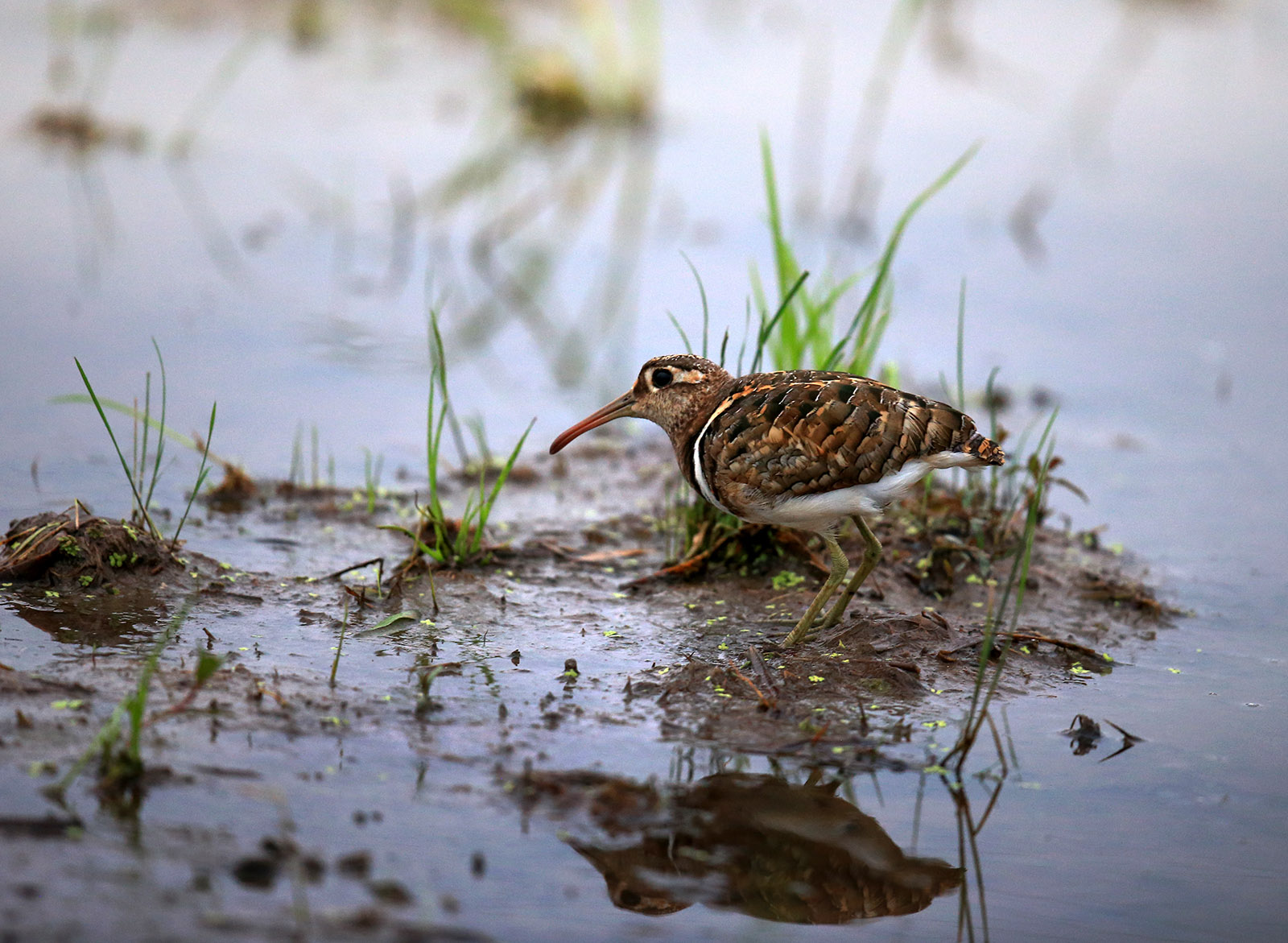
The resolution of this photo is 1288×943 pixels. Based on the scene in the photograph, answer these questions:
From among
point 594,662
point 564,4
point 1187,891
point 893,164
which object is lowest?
point 1187,891

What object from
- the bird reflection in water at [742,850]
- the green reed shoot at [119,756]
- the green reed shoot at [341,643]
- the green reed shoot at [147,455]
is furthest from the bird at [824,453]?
the green reed shoot at [119,756]

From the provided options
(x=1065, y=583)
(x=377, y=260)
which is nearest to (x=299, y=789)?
(x=1065, y=583)

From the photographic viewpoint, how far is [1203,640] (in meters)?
5.18

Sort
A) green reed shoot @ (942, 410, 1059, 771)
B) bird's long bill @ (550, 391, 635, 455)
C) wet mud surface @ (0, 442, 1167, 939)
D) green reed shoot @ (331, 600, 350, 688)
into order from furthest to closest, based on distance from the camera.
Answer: bird's long bill @ (550, 391, 635, 455) < green reed shoot @ (331, 600, 350, 688) < green reed shoot @ (942, 410, 1059, 771) < wet mud surface @ (0, 442, 1167, 939)

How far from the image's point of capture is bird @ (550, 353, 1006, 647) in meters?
4.67

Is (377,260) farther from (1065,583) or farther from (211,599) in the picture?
(1065,583)

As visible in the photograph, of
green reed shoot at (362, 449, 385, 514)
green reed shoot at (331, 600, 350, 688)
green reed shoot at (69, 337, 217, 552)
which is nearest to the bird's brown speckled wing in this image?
green reed shoot at (331, 600, 350, 688)

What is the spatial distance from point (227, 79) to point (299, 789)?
10.2 metres

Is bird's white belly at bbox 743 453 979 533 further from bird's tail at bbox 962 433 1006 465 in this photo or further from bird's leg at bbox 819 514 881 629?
bird's leg at bbox 819 514 881 629

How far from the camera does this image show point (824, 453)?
15.3 feet

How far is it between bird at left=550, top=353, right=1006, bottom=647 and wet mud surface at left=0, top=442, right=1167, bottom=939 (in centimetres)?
45

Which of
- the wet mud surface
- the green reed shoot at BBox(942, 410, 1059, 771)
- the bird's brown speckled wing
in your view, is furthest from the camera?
the bird's brown speckled wing

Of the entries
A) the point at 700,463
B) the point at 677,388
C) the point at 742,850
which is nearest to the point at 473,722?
the point at 742,850

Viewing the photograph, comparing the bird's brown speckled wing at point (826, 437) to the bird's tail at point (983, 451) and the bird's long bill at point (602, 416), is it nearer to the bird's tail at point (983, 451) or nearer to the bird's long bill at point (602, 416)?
the bird's tail at point (983, 451)
